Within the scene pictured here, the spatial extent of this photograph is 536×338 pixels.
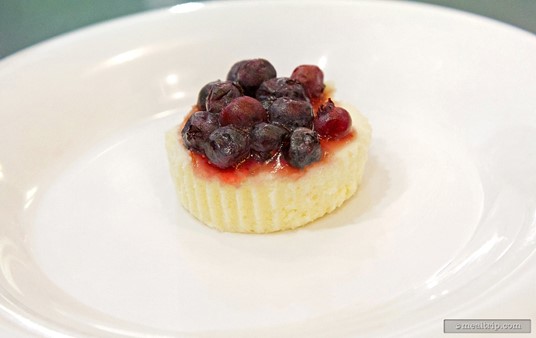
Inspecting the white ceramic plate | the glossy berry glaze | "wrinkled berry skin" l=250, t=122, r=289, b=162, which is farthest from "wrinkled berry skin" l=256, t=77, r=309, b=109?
the white ceramic plate

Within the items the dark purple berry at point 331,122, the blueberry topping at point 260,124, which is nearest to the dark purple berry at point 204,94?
the blueberry topping at point 260,124

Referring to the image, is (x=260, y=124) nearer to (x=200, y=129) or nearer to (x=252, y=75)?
(x=200, y=129)

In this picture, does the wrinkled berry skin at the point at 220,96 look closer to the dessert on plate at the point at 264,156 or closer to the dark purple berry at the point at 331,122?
the dessert on plate at the point at 264,156

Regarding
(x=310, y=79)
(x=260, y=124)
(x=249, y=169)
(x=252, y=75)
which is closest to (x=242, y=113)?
(x=260, y=124)

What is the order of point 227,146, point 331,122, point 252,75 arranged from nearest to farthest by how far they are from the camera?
point 227,146, point 331,122, point 252,75

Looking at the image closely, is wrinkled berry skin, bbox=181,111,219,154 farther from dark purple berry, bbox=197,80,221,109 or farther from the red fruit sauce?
dark purple berry, bbox=197,80,221,109

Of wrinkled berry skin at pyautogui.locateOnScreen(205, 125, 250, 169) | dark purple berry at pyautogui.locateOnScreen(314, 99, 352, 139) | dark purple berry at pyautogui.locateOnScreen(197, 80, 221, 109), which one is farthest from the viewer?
dark purple berry at pyautogui.locateOnScreen(197, 80, 221, 109)
